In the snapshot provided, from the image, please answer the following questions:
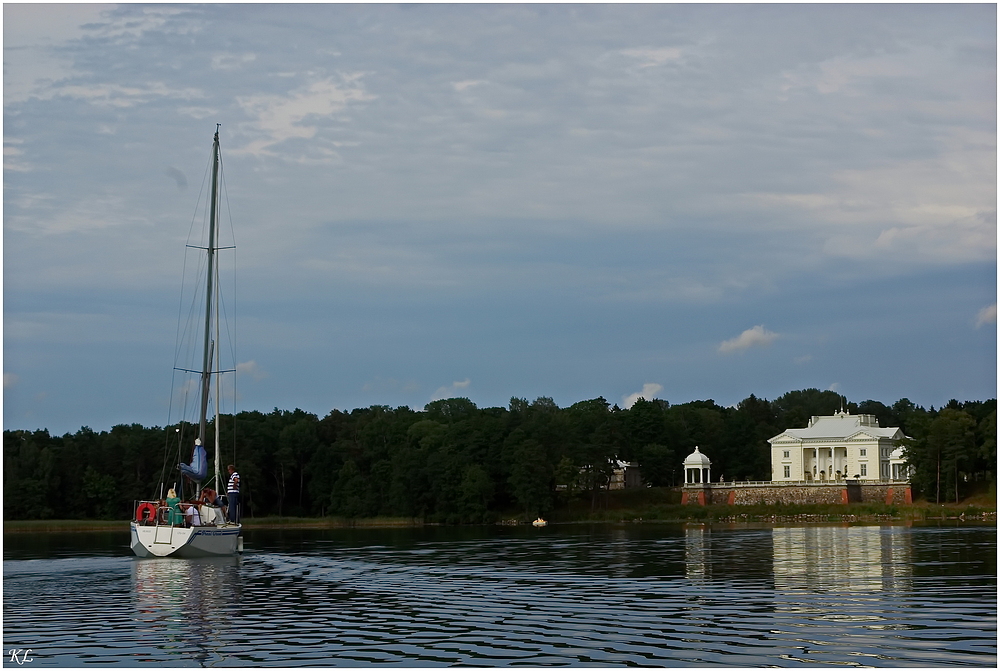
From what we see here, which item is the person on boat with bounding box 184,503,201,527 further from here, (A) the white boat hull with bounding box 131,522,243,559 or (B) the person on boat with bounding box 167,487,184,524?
(A) the white boat hull with bounding box 131,522,243,559

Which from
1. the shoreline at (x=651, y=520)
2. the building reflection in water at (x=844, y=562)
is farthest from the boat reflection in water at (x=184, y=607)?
the shoreline at (x=651, y=520)

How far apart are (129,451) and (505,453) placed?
45525 millimetres

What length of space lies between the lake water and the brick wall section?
69.9 m

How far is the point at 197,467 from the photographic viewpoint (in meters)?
56.8

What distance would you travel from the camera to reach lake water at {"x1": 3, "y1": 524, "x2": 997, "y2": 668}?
24219 millimetres

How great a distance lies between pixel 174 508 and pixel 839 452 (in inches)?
3997

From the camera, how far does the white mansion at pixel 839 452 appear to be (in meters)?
136

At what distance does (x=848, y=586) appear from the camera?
36.0m

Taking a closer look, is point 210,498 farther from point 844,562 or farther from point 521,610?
point 844,562

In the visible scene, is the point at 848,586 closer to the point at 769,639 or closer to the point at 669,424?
the point at 769,639

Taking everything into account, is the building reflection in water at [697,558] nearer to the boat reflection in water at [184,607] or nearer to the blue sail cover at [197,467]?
the boat reflection in water at [184,607]

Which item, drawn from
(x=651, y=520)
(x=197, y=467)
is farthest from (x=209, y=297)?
(x=651, y=520)

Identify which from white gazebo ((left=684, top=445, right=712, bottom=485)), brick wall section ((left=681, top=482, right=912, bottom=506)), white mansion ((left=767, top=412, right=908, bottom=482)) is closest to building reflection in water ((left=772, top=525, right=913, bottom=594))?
brick wall section ((left=681, top=482, right=912, bottom=506))

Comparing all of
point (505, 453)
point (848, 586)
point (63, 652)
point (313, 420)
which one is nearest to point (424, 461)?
point (505, 453)
